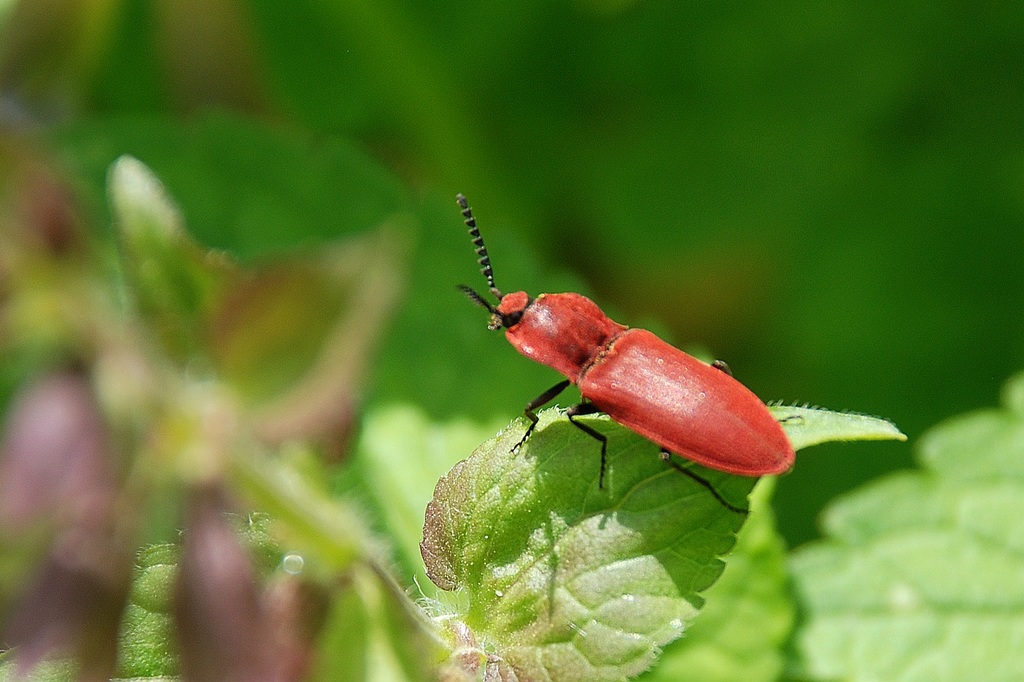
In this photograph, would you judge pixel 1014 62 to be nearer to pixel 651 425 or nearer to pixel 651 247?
pixel 651 247

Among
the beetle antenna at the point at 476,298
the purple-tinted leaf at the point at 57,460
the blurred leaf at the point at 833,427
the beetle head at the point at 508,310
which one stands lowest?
the purple-tinted leaf at the point at 57,460

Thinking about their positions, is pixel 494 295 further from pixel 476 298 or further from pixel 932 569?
pixel 932 569

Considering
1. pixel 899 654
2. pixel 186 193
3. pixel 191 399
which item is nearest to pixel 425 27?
pixel 186 193

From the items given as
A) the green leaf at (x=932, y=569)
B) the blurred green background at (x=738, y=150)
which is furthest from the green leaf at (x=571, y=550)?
the blurred green background at (x=738, y=150)

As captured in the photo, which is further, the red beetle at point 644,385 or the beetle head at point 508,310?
the beetle head at point 508,310

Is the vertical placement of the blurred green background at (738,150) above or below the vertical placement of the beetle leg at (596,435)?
above

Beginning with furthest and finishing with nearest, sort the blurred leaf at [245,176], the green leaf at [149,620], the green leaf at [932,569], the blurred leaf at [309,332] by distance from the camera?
the blurred leaf at [245,176]
the green leaf at [932,569]
the green leaf at [149,620]
the blurred leaf at [309,332]

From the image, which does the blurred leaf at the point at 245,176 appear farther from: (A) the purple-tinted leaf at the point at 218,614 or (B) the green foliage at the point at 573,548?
(A) the purple-tinted leaf at the point at 218,614
